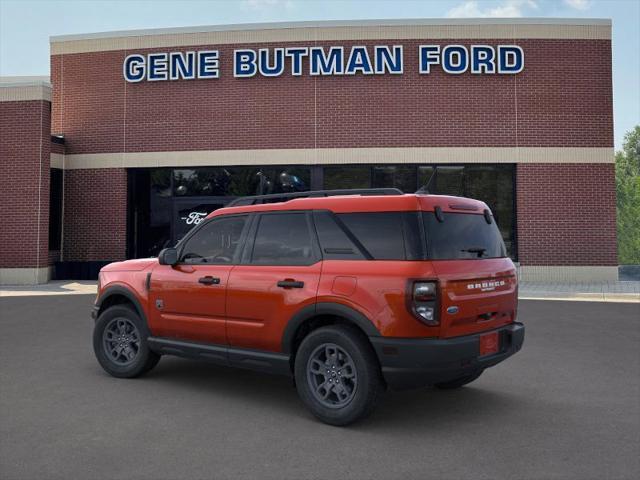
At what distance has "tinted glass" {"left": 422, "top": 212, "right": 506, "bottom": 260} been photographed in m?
4.59

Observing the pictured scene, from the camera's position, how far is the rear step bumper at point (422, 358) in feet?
14.4

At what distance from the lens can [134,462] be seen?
3.87 meters

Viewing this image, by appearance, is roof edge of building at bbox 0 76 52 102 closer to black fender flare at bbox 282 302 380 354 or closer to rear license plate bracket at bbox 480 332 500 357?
black fender flare at bbox 282 302 380 354

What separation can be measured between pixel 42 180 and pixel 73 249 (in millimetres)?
2646

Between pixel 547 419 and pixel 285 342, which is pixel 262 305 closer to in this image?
pixel 285 342

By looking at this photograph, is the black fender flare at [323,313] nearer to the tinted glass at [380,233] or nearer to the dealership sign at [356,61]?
the tinted glass at [380,233]

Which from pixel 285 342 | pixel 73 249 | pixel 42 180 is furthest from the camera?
pixel 73 249

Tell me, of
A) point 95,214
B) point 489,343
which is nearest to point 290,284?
point 489,343

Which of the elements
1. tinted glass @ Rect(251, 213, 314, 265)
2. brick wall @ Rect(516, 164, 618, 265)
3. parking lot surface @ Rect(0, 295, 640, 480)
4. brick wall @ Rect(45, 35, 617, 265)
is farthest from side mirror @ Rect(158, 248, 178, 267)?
brick wall @ Rect(516, 164, 618, 265)

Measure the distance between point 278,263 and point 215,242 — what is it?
95cm

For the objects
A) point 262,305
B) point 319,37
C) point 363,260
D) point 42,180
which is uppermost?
point 319,37

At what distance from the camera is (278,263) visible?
5.26 metres

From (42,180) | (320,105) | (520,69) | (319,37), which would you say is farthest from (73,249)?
(520,69)

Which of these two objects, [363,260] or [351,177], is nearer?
[363,260]
